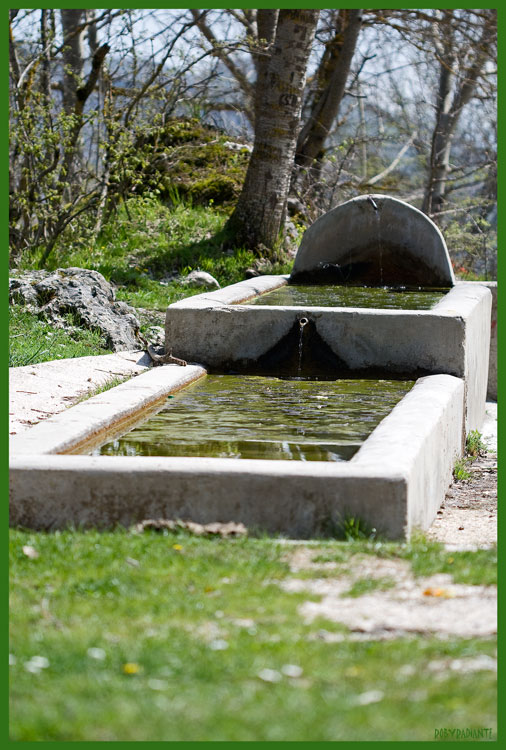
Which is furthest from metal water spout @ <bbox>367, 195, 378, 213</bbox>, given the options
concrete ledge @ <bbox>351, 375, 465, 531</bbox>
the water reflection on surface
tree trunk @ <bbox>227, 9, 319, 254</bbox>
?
concrete ledge @ <bbox>351, 375, 465, 531</bbox>

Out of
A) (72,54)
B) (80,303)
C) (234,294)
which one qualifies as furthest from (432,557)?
(72,54)

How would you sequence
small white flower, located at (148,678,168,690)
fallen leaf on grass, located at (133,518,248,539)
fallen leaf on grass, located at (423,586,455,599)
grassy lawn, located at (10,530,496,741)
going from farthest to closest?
fallen leaf on grass, located at (133,518,248,539), fallen leaf on grass, located at (423,586,455,599), small white flower, located at (148,678,168,690), grassy lawn, located at (10,530,496,741)

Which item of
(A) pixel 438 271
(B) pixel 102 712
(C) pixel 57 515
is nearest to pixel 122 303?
(A) pixel 438 271

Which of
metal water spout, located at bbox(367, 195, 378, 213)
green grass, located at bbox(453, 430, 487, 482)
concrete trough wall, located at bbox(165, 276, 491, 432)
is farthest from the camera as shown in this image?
metal water spout, located at bbox(367, 195, 378, 213)

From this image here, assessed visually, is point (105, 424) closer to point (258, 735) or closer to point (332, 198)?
point (258, 735)

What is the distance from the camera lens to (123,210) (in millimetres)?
13602

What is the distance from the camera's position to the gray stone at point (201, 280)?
37.3ft

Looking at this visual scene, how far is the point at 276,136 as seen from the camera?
12.5 m

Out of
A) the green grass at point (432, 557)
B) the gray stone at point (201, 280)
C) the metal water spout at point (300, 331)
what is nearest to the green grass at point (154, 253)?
the gray stone at point (201, 280)

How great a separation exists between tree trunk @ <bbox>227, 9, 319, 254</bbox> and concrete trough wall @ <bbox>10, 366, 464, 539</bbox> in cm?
827

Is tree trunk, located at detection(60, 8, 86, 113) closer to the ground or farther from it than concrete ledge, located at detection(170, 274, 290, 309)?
farther from it

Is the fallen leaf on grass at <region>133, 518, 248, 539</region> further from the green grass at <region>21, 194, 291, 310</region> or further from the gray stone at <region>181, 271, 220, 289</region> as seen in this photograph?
the gray stone at <region>181, 271, 220, 289</region>

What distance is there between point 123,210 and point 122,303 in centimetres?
425

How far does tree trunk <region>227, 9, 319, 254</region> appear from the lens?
12.2 meters
